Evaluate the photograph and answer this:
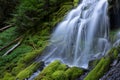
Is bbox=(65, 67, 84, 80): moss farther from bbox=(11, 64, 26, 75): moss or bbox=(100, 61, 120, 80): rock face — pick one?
bbox=(11, 64, 26, 75): moss

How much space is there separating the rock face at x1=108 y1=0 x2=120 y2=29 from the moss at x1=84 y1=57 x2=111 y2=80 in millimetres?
3659

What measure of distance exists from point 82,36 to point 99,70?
12.9ft

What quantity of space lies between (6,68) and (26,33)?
309 centimetres

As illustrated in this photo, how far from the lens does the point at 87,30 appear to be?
13.6m

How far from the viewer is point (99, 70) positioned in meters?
9.84

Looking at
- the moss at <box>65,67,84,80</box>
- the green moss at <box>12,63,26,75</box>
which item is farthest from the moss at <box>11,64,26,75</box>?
the moss at <box>65,67,84,80</box>

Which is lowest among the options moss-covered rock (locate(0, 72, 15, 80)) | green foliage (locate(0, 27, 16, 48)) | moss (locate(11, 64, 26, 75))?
moss-covered rock (locate(0, 72, 15, 80))

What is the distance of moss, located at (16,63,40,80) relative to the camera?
11.9 meters

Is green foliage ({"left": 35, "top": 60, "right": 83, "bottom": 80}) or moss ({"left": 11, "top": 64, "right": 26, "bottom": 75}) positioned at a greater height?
green foliage ({"left": 35, "top": 60, "right": 83, "bottom": 80})

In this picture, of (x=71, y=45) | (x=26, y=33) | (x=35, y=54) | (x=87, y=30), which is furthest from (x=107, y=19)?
(x=26, y=33)

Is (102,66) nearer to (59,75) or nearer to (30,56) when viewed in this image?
(59,75)

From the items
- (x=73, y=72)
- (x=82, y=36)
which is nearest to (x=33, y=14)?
(x=82, y=36)

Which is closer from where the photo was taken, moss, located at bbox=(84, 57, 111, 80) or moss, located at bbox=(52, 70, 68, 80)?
moss, located at bbox=(84, 57, 111, 80)

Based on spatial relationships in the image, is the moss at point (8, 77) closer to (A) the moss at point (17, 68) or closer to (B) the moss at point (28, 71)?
(A) the moss at point (17, 68)
